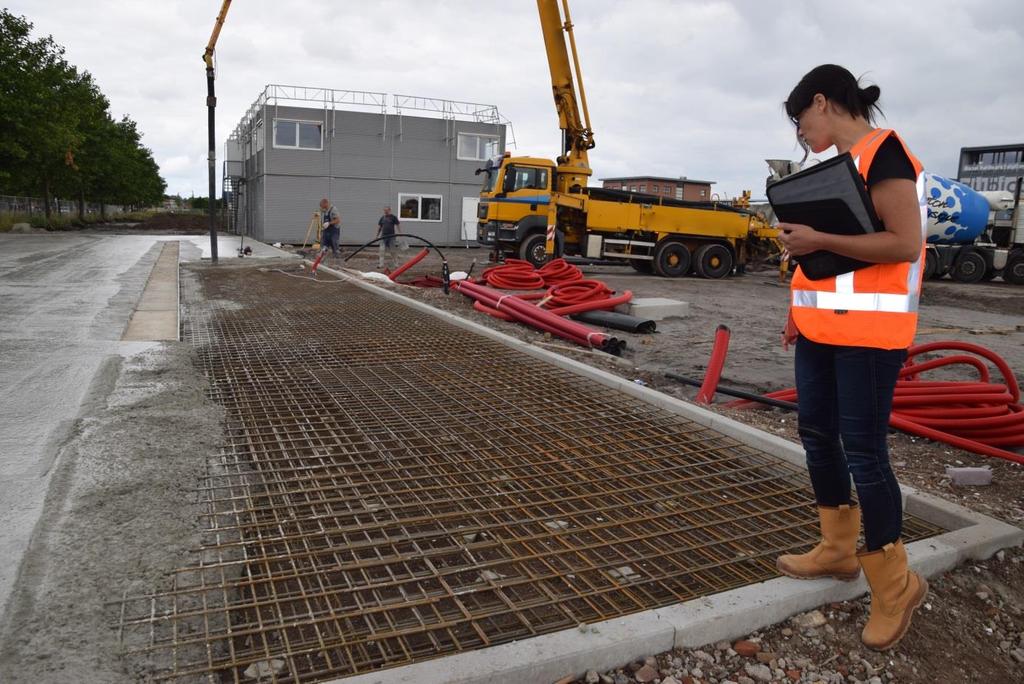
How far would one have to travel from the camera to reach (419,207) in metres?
37.4

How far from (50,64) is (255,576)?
39231mm

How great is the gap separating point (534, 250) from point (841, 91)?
56.8 feet

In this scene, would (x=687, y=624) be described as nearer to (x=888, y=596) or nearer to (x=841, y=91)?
(x=888, y=596)

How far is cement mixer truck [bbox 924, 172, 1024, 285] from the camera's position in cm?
2181

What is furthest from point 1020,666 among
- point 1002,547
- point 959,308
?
point 959,308

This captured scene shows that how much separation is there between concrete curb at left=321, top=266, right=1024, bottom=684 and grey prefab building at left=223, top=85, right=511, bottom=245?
33703mm

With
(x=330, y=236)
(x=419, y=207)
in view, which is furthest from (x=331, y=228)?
(x=419, y=207)

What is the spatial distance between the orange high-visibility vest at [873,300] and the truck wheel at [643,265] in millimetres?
18427

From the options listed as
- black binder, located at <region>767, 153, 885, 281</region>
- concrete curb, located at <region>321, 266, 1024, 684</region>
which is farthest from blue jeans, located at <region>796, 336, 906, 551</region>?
concrete curb, located at <region>321, 266, 1024, 684</region>

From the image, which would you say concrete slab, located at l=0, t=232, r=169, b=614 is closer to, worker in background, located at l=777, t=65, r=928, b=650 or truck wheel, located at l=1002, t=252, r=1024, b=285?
worker in background, located at l=777, t=65, r=928, b=650

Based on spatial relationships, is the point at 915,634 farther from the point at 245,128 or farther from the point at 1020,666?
the point at 245,128

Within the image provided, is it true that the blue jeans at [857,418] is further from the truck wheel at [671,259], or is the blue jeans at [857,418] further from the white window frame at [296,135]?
the white window frame at [296,135]

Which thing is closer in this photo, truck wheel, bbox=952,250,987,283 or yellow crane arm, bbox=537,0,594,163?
yellow crane arm, bbox=537,0,594,163

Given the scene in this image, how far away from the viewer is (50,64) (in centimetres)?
3384
